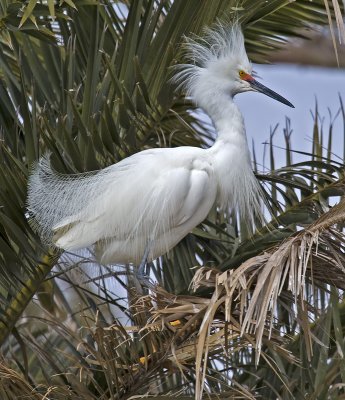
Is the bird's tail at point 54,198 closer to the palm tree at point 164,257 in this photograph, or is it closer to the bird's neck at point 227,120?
the palm tree at point 164,257

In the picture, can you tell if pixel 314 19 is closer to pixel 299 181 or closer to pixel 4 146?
pixel 299 181

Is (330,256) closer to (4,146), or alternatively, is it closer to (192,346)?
(192,346)

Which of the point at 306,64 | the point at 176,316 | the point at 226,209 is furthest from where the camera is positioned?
the point at 306,64

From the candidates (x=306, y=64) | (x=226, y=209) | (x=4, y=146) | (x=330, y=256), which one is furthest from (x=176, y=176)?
(x=306, y=64)

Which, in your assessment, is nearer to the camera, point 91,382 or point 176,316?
point 176,316

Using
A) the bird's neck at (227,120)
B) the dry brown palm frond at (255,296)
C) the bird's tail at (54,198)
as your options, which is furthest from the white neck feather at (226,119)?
the dry brown palm frond at (255,296)

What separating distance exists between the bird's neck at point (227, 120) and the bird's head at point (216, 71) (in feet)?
0.08

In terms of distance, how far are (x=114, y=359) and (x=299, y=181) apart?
894 mm

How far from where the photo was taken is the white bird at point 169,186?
2242mm

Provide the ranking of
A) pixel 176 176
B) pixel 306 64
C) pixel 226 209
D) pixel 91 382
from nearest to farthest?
1. pixel 91 382
2. pixel 176 176
3. pixel 226 209
4. pixel 306 64

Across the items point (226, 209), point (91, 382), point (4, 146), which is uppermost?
point (4, 146)

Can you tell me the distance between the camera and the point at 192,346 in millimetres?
1870

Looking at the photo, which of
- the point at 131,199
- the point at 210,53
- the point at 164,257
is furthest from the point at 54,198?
the point at 210,53

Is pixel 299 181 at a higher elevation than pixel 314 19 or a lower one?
lower
